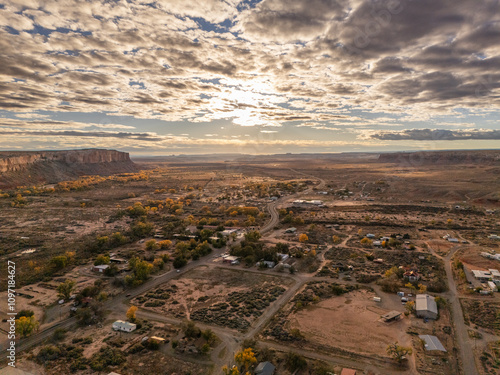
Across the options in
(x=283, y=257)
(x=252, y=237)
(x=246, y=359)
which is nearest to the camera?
(x=246, y=359)

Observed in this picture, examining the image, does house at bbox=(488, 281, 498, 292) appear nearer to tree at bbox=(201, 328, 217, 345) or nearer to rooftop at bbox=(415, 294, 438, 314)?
rooftop at bbox=(415, 294, 438, 314)

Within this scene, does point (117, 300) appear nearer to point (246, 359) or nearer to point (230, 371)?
point (230, 371)

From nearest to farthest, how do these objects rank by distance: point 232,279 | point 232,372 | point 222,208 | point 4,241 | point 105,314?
point 232,372 < point 105,314 < point 232,279 < point 4,241 < point 222,208

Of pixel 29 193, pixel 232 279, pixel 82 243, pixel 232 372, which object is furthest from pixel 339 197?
pixel 29 193

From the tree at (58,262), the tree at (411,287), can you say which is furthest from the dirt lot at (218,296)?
the tree at (58,262)

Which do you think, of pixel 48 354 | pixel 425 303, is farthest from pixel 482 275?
pixel 48 354

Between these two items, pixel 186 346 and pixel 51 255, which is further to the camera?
pixel 51 255

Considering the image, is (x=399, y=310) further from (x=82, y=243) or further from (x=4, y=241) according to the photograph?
(x=4, y=241)
